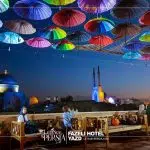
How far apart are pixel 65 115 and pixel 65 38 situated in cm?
377

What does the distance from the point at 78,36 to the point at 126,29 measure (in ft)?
6.74

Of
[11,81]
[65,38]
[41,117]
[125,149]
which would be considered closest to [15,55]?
[65,38]

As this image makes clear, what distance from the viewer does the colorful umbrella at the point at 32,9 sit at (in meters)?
8.31

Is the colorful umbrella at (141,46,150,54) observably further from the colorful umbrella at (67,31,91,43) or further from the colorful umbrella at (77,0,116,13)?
the colorful umbrella at (77,0,116,13)

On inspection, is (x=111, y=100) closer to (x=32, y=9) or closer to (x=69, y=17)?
(x=69, y=17)

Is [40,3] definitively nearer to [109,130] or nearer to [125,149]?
[109,130]

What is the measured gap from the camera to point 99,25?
9.51 meters

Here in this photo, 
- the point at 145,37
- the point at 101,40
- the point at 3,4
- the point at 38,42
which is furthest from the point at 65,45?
the point at 3,4

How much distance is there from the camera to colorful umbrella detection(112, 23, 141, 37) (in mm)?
9672

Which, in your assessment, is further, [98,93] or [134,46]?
[98,93]

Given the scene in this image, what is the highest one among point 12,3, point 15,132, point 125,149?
point 12,3

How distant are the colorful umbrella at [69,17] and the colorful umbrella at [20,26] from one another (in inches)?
57.0

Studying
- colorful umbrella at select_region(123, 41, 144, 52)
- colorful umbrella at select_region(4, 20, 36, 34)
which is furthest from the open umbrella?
colorful umbrella at select_region(123, 41, 144, 52)

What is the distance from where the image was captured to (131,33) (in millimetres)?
9836
